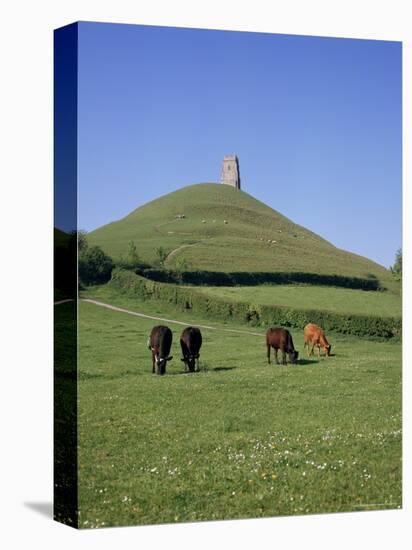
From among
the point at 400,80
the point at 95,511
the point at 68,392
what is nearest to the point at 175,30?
the point at 400,80

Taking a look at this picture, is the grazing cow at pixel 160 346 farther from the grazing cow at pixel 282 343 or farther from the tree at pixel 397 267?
the tree at pixel 397 267

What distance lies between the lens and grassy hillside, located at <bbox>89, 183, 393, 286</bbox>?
755 inches

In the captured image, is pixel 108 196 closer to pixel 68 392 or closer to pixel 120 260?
pixel 120 260

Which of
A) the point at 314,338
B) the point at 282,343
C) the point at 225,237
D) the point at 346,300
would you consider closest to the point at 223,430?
the point at 282,343

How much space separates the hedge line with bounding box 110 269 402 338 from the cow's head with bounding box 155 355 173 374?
0.92 m

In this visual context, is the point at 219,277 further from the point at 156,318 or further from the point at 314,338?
the point at 314,338

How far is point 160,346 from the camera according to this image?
19266 mm

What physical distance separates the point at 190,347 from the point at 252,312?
141 centimetres

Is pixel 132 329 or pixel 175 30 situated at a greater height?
pixel 175 30

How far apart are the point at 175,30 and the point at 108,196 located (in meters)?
3.06

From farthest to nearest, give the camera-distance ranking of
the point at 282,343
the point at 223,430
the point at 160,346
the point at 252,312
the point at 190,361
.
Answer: the point at 252,312 < the point at 282,343 < the point at 190,361 < the point at 160,346 < the point at 223,430

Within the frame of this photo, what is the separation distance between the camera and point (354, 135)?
2106 centimetres

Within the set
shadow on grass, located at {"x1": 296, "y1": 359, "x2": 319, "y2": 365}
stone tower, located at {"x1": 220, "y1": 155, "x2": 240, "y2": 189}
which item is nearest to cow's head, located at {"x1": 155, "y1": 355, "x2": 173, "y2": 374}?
shadow on grass, located at {"x1": 296, "y1": 359, "x2": 319, "y2": 365}

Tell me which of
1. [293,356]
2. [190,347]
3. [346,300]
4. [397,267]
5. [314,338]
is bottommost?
[293,356]
